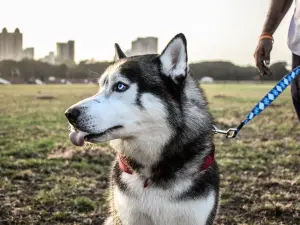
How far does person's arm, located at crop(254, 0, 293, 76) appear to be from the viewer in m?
4.42

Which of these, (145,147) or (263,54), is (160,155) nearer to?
(145,147)

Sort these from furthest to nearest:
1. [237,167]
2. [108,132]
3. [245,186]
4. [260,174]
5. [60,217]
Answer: [237,167] → [260,174] → [245,186] → [60,217] → [108,132]

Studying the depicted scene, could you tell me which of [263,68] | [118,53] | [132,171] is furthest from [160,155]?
[263,68]

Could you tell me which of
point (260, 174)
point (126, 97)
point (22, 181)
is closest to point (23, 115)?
point (22, 181)

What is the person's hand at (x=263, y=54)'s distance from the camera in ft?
14.5

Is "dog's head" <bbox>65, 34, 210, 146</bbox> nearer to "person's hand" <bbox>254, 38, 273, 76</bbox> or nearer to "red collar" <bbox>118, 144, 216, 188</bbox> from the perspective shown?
"red collar" <bbox>118, 144, 216, 188</bbox>

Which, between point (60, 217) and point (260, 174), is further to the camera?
point (260, 174)

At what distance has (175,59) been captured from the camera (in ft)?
11.8

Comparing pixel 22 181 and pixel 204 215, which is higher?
pixel 204 215

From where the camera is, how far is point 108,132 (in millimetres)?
3359

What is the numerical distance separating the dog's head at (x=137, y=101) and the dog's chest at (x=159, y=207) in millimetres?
461

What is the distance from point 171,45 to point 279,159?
6.14 meters

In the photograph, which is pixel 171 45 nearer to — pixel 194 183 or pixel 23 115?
pixel 194 183

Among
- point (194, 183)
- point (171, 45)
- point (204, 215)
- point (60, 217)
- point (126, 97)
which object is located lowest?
point (60, 217)
